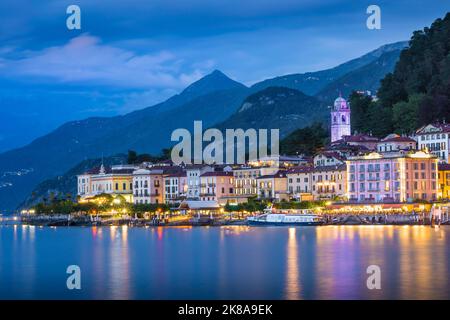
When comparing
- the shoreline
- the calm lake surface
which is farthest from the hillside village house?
the calm lake surface

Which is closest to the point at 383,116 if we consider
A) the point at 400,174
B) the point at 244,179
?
the point at 244,179

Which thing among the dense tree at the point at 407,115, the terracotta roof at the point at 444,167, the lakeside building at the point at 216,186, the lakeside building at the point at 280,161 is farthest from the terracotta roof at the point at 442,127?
the lakeside building at the point at 216,186

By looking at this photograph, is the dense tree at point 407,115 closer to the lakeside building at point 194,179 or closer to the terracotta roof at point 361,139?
the terracotta roof at point 361,139

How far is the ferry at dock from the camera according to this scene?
91.9 meters

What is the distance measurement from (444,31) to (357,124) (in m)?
14.4

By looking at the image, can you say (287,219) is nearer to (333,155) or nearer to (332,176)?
(332,176)

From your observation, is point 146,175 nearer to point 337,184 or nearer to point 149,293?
point 337,184

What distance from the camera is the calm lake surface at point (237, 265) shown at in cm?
4419

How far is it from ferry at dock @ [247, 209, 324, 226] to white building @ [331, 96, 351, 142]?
83.8ft

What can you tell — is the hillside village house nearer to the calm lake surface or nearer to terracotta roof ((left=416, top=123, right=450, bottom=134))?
terracotta roof ((left=416, top=123, right=450, bottom=134))

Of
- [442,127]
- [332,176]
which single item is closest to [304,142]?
[332,176]

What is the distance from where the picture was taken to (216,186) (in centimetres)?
10931
